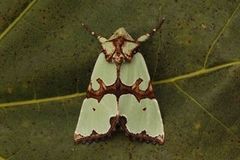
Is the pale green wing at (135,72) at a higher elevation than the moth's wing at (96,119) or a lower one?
higher

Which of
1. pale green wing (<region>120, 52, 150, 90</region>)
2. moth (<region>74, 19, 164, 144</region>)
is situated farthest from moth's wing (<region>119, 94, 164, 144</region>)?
pale green wing (<region>120, 52, 150, 90</region>)

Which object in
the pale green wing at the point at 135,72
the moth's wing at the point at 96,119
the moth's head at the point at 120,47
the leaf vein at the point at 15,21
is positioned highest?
the leaf vein at the point at 15,21

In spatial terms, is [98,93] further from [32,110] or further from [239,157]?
[239,157]

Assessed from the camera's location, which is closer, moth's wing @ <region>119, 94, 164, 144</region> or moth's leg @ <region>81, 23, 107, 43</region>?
moth's leg @ <region>81, 23, 107, 43</region>

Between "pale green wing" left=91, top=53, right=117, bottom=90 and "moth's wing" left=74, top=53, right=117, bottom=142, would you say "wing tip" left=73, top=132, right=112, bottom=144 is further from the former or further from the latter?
"pale green wing" left=91, top=53, right=117, bottom=90

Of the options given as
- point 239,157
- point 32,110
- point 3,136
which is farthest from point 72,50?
Result: point 239,157

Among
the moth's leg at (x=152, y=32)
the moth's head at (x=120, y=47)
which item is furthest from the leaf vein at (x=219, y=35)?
the moth's head at (x=120, y=47)

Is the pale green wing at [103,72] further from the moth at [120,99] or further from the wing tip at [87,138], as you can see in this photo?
the wing tip at [87,138]

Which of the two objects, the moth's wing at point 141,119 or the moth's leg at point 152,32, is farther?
the moth's wing at point 141,119

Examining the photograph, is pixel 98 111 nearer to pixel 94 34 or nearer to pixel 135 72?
pixel 135 72
